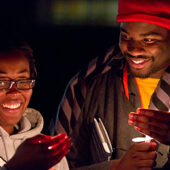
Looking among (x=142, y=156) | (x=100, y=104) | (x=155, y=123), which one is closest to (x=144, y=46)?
(x=100, y=104)

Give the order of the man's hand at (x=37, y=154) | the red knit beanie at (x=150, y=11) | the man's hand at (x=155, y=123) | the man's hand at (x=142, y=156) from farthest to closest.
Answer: the red knit beanie at (x=150, y=11)
the man's hand at (x=142, y=156)
the man's hand at (x=155, y=123)
the man's hand at (x=37, y=154)

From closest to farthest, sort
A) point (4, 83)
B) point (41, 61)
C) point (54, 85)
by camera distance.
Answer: point (4, 83), point (54, 85), point (41, 61)

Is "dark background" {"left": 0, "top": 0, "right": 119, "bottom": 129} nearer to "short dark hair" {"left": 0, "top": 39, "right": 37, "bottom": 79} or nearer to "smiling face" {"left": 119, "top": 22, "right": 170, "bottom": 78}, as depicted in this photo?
"short dark hair" {"left": 0, "top": 39, "right": 37, "bottom": 79}

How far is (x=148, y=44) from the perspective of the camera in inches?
113

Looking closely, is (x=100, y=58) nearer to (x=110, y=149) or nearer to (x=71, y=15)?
(x=110, y=149)

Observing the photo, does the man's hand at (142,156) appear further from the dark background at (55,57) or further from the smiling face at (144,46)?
the dark background at (55,57)

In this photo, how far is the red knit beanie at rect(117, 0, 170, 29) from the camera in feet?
9.00

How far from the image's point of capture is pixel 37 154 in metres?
1.82

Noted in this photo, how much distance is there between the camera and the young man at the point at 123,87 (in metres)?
2.81

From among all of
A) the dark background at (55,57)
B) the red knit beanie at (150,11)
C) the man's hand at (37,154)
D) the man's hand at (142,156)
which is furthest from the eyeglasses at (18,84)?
the red knit beanie at (150,11)

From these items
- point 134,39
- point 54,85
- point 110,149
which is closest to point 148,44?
point 134,39

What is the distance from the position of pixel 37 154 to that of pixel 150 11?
1575mm

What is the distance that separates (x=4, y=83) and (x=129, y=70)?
4.11 feet

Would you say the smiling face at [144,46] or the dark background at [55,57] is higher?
the smiling face at [144,46]
